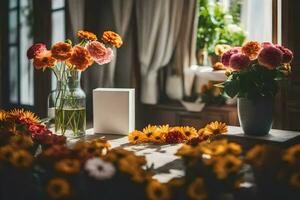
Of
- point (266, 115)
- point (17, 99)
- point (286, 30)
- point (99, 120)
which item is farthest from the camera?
point (17, 99)

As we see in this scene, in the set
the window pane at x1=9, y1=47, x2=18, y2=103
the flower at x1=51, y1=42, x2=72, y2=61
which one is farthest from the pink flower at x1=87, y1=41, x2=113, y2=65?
the window pane at x1=9, y1=47, x2=18, y2=103

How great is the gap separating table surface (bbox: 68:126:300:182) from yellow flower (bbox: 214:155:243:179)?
1.02 ft

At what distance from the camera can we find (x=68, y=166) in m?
1.41

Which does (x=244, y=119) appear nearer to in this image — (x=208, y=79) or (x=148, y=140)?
(x=148, y=140)

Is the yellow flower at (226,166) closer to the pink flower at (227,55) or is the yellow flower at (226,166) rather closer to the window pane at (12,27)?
the pink flower at (227,55)

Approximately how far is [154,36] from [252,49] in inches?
112

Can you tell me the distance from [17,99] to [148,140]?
150 inches

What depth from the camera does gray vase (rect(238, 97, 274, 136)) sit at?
2084mm

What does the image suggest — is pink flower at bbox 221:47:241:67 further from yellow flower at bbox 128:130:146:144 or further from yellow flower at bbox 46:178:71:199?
yellow flower at bbox 46:178:71:199

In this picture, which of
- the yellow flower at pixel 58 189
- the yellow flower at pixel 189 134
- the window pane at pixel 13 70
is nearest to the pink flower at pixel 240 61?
the yellow flower at pixel 189 134

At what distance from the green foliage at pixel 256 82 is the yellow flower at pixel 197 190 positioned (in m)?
0.80

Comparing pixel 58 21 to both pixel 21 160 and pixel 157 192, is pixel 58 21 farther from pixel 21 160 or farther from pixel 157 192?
pixel 157 192

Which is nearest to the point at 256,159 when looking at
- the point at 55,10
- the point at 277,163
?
the point at 277,163

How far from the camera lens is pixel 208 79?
15.4 feet
